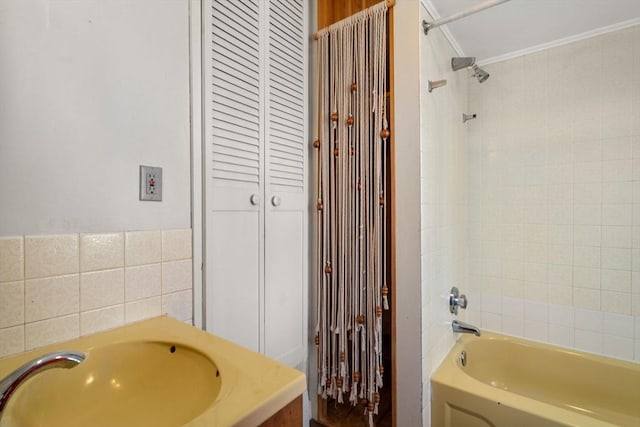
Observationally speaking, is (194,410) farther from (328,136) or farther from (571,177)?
(571,177)

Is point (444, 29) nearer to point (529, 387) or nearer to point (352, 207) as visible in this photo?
point (352, 207)

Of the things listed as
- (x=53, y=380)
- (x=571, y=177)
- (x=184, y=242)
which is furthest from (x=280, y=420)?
(x=571, y=177)

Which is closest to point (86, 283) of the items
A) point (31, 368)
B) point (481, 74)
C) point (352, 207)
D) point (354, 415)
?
point (31, 368)

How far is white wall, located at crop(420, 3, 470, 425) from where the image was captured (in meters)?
1.34

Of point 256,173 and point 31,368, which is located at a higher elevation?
point 256,173

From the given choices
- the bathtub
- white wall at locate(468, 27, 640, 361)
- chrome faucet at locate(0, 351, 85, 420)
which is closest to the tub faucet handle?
the bathtub

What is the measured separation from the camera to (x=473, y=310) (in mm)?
2078

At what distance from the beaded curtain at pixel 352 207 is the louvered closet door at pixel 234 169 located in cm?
37

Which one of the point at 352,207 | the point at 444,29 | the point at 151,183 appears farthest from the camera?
the point at 444,29

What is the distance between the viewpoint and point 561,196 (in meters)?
1.79

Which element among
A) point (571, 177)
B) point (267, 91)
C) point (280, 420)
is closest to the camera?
point (280, 420)

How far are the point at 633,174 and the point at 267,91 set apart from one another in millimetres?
1950

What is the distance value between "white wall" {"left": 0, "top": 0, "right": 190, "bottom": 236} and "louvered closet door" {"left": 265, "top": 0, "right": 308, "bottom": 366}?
0.40 m

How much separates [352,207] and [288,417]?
3.19 feet
